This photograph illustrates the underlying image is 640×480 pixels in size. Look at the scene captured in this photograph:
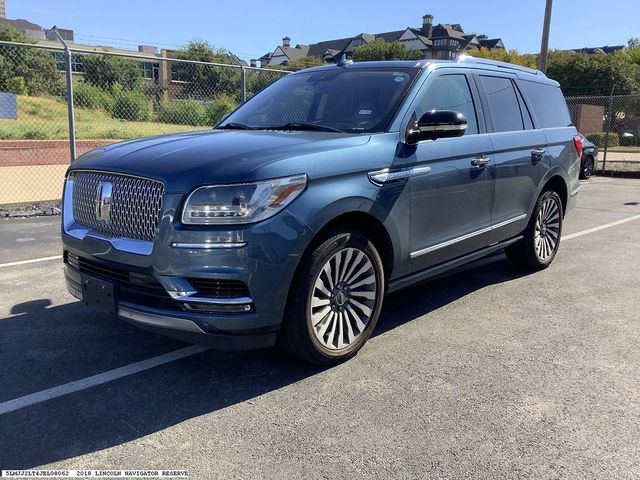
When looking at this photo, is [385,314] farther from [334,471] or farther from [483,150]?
[334,471]

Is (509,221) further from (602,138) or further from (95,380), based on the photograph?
(602,138)

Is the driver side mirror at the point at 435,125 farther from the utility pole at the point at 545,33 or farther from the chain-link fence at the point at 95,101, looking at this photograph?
the utility pole at the point at 545,33

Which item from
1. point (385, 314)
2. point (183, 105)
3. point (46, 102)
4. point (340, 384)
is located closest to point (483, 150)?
point (385, 314)

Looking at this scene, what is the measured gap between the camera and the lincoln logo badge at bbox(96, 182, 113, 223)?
338 centimetres

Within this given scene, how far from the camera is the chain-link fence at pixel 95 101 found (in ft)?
41.7

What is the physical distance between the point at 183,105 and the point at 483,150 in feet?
41.3

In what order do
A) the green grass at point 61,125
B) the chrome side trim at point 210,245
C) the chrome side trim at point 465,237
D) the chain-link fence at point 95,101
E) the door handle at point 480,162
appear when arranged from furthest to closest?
the green grass at point 61,125, the chain-link fence at point 95,101, the door handle at point 480,162, the chrome side trim at point 465,237, the chrome side trim at point 210,245

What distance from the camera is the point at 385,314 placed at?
469cm

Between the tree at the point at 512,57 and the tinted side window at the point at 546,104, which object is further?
the tree at the point at 512,57

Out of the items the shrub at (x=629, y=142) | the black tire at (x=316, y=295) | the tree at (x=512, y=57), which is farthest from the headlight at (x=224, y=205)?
the tree at (x=512, y=57)

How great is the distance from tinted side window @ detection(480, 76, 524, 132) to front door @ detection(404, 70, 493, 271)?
26 centimetres

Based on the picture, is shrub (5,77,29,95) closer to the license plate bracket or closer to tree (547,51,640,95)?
the license plate bracket

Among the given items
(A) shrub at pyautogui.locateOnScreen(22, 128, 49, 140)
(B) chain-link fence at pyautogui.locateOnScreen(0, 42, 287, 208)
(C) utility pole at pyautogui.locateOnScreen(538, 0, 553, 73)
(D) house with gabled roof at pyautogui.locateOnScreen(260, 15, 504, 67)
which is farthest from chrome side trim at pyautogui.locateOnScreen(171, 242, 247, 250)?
(D) house with gabled roof at pyautogui.locateOnScreen(260, 15, 504, 67)

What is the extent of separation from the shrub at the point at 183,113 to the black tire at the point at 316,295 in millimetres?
11663
